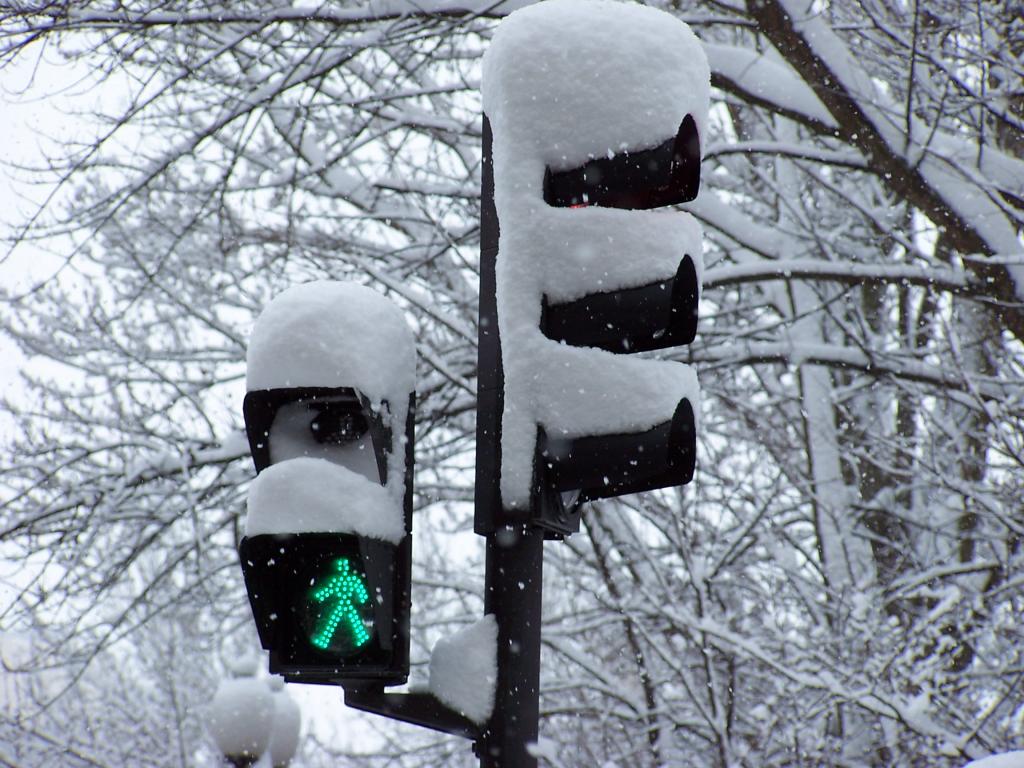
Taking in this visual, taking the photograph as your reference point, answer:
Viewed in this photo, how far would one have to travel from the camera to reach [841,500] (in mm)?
8797

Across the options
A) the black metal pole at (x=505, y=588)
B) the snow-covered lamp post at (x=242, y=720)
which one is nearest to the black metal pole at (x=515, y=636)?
the black metal pole at (x=505, y=588)

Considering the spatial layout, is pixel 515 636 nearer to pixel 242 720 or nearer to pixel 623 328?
pixel 623 328

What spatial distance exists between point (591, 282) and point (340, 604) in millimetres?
764

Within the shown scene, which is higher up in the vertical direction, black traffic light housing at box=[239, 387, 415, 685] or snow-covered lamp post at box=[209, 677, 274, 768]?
black traffic light housing at box=[239, 387, 415, 685]

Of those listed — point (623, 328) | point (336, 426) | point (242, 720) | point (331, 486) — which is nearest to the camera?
point (623, 328)

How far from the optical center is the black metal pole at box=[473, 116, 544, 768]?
2125 mm

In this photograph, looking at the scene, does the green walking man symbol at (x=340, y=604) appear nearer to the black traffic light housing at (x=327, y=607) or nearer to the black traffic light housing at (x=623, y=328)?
the black traffic light housing at (x=327, y=607)

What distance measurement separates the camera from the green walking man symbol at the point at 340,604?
7.13 feet

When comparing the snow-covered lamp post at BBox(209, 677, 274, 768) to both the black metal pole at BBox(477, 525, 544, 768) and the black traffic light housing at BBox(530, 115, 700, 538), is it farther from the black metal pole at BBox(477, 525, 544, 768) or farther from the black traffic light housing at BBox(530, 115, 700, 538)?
the black traffic light housing at BBox(530, 115, 700, 538)

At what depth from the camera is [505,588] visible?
2178 millimetres

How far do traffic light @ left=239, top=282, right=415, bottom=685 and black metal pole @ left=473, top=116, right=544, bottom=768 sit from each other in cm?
19

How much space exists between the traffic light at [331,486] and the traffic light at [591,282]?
0.74ft

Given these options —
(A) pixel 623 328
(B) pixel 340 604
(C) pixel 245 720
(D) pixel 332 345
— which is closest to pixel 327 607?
(B) pixel 340 604

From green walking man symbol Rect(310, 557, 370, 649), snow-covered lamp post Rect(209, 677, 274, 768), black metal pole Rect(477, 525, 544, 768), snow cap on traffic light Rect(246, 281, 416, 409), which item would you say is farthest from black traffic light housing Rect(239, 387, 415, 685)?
snow-covered lamp post Rect(209, 677, 274, 768)
